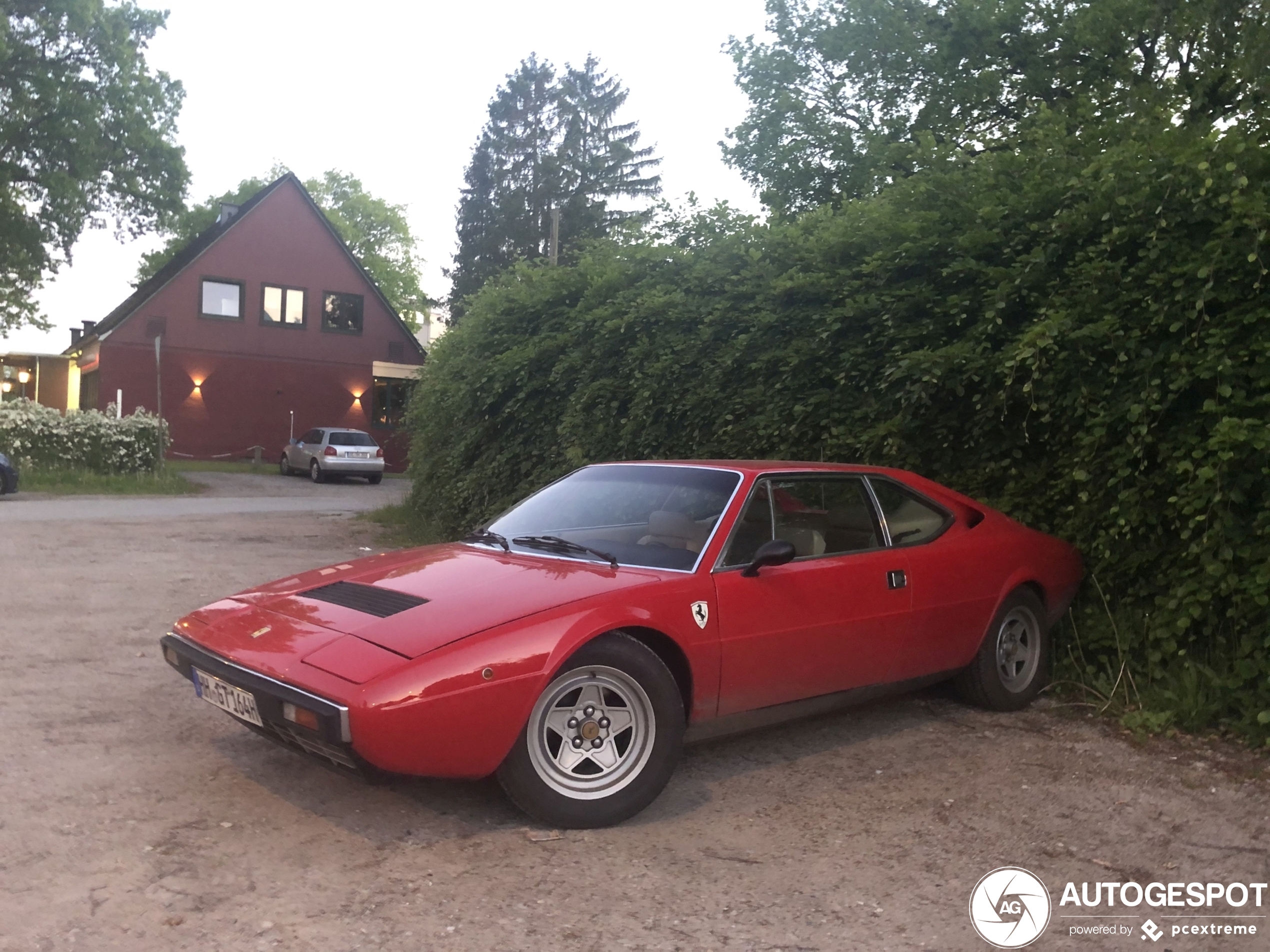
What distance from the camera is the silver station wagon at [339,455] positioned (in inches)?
1165

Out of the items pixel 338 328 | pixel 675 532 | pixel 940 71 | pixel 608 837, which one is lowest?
pixel 608 837

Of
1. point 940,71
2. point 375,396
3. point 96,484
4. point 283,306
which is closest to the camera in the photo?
point 940,71

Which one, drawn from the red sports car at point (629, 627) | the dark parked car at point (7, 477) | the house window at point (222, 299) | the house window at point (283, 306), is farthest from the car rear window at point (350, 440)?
the red sports car at point (629, 627)

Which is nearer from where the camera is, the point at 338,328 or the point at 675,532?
the point at 675,532

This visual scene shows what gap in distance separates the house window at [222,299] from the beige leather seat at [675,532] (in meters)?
33.3

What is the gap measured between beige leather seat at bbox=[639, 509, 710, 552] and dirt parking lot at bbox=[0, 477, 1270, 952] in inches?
39.2

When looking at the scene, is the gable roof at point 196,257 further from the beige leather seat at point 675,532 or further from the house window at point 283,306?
the beige leather seat at point 675,532

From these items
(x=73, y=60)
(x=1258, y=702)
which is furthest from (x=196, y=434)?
(x=1258, y=702)

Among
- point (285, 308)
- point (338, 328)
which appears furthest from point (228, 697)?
point (338, 328)

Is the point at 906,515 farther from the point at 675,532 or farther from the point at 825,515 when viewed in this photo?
the point at 675,532

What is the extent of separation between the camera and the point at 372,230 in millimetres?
62969

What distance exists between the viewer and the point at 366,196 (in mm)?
62188

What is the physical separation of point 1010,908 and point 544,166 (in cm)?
4638

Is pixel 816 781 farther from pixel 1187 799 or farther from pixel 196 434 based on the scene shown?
pixel 196 434
